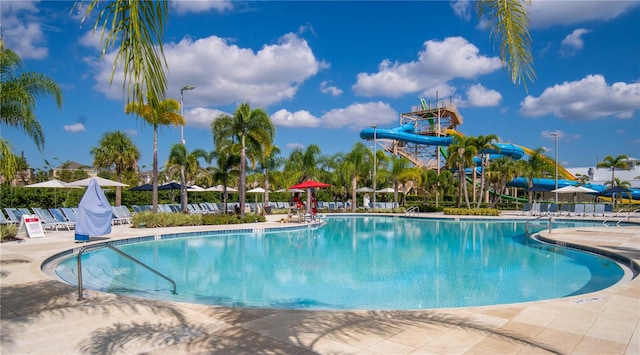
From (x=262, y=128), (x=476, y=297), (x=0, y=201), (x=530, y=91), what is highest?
(x=262, y=128)

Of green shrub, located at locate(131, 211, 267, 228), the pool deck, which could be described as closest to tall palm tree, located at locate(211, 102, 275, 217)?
green shrub, located at locate(131, 211, 267, 228)

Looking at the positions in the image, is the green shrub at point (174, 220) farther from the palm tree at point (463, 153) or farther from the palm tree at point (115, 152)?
the palm tree at point (463, 153)

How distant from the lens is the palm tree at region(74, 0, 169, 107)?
2.72m

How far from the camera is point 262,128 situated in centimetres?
2073

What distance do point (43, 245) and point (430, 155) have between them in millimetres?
44348

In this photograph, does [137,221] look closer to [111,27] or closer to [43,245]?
[43,245]

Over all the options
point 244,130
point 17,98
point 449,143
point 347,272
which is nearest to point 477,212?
point 244,130

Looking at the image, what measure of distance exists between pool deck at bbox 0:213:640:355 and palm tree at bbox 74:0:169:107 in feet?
8.19

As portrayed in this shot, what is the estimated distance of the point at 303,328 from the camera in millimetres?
4551

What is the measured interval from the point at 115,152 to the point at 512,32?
26267 millimetres

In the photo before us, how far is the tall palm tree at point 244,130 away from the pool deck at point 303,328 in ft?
48.3

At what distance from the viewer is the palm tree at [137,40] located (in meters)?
2.72

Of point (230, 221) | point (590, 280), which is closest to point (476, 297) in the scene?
point (590, 280)

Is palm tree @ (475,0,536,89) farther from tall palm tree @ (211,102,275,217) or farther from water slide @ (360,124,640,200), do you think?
water slide @ (360,124,640,200)
